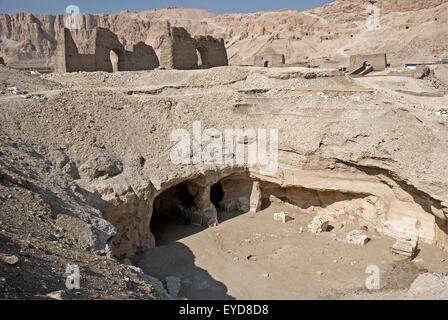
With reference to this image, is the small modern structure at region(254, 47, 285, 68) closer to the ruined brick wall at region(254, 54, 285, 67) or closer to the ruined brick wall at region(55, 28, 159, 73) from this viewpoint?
the ruined brick wall at region(254, 54, 285, 67)

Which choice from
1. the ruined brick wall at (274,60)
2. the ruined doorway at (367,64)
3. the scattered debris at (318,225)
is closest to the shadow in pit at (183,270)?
the scattered debris at (318,225)

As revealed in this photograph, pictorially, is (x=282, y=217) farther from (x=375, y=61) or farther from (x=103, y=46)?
(x=375, y=61)

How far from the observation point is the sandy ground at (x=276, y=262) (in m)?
9.38

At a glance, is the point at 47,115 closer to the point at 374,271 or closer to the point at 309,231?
the point at 309,231

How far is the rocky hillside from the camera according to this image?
1441 inches

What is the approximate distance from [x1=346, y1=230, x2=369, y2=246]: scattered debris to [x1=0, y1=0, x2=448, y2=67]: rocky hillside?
24.2 m

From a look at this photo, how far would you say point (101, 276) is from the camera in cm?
623

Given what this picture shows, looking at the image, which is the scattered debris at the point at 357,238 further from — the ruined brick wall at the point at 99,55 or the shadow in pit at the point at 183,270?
the ruined brick wall at the point at 99,55

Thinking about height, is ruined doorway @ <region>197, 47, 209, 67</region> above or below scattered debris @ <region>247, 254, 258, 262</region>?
above

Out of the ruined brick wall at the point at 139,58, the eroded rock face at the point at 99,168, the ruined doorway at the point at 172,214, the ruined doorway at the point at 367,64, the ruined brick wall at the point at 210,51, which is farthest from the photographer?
the ruined doorway at the point at 367,64

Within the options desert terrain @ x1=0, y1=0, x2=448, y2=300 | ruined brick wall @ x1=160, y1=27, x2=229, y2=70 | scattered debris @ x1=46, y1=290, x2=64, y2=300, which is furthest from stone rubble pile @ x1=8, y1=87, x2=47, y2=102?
ruined brick wall @ x1=160, y1=27, x2=229, y2=70

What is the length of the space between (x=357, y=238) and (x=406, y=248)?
1.44 metres

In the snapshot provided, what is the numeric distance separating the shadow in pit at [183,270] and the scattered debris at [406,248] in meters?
5.19

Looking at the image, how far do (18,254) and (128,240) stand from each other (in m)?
5.50
